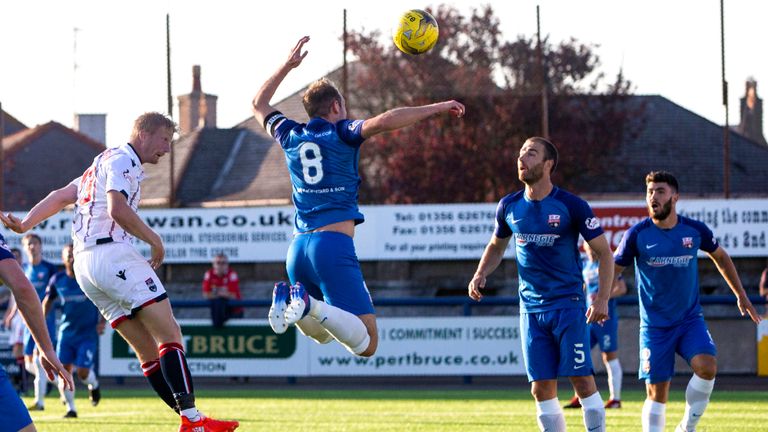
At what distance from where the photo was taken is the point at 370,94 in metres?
40.5

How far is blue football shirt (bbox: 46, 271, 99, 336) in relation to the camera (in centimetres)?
1720

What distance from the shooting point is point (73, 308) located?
56.9ft

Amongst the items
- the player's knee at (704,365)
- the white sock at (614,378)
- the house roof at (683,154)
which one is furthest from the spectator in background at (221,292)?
the house roof at (683,154)

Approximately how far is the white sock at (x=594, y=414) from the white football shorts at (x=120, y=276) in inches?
114

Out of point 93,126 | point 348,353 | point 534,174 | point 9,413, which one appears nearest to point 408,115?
point 534,174

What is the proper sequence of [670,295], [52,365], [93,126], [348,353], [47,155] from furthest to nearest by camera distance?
[47,155] → [93,126] → [348,353] → [670,295] → [52,365]

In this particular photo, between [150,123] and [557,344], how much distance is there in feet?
10.2

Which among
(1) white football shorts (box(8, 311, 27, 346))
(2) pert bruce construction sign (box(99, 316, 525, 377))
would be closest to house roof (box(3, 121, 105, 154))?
(2) pert bruce construction sign (box(99, 316, 525, 377))

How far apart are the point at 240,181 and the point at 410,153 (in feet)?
39.3

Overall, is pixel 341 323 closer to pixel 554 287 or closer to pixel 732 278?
pixel 554 287

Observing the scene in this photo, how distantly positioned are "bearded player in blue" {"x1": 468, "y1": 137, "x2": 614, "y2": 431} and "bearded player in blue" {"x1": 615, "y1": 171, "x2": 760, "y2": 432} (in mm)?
1278

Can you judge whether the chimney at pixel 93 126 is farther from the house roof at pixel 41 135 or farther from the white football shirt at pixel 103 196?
the white football shirt at pixel 103 196

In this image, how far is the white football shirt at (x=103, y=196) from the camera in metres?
8.75

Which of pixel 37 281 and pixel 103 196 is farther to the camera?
pixel 37 281
